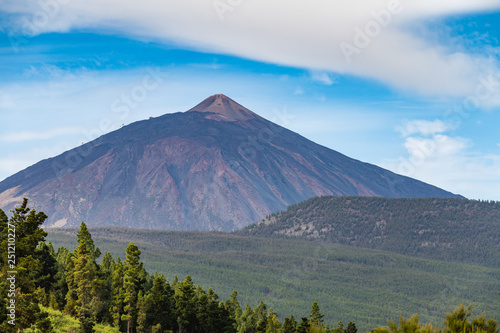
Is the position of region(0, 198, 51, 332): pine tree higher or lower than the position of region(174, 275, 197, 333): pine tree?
higher

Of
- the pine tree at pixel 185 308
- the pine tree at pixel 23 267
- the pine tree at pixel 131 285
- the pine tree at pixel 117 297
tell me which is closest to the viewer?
the pine tree at pixel 23 267

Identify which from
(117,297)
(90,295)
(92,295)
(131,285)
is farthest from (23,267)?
(117,297)

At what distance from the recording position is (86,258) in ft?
286

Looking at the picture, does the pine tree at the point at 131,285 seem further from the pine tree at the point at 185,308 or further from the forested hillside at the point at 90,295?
the pine tree at the point at 185,308

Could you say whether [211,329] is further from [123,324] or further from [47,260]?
[47,260]

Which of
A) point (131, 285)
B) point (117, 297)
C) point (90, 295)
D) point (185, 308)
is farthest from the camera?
point (185, 308)

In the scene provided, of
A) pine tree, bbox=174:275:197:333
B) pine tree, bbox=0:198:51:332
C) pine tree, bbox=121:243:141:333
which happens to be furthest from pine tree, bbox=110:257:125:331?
pine tree, bbox=0:198:51:332

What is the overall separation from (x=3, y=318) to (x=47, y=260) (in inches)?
1577

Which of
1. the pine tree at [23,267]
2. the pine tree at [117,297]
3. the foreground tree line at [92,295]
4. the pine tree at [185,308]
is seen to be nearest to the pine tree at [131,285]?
the foreground tree line at [92,295]

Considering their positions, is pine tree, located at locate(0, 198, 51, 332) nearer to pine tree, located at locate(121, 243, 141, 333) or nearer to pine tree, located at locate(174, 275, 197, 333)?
pine tree, located at locate(121, 243, 141, 333)

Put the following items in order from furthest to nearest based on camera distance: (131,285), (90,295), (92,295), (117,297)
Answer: (117,297) → (90,295) → (92,295) → (131,285)

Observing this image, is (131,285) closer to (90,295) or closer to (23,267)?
(90,295)

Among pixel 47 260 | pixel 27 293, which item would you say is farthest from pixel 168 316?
pixel 27 293

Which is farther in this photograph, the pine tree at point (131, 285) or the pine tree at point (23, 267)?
the pine tree at point (131, 285)
